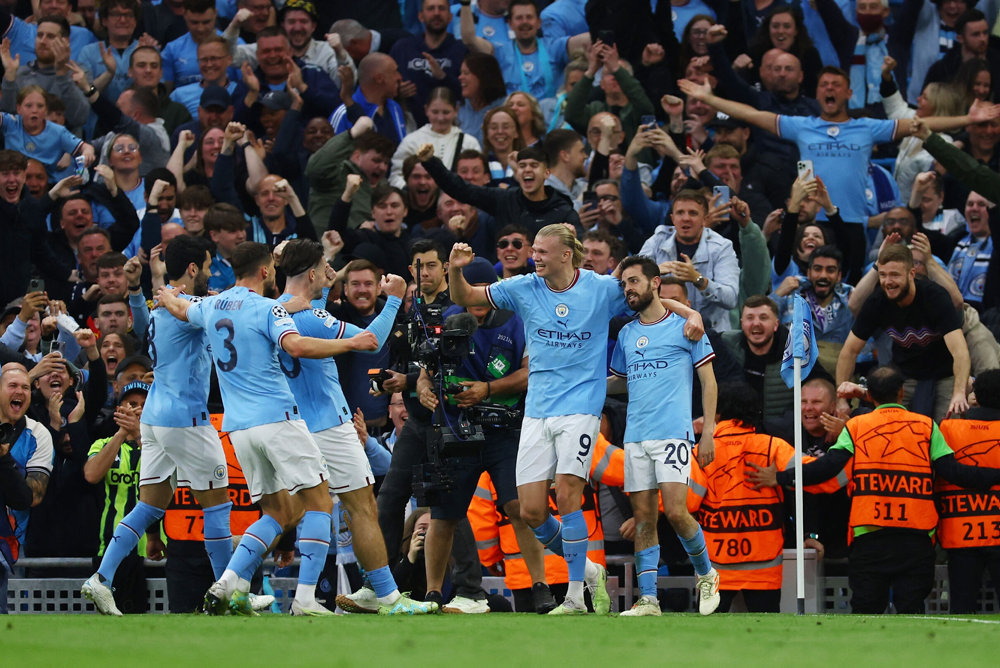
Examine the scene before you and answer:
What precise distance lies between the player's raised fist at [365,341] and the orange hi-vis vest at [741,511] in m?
2.92

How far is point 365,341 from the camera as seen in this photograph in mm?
9938

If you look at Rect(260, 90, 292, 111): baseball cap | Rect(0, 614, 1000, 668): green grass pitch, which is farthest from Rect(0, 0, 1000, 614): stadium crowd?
Rect(0, 614, 1000, 668): green grass pitch

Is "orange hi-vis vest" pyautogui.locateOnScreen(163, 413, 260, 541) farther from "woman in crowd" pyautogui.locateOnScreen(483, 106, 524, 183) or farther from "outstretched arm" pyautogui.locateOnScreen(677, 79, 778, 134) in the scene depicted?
"outstretched arm" pyautogui.locateOnScreen(677, 79, 778, 134)

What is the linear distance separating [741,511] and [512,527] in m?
1.74

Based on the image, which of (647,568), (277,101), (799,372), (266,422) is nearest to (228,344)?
(266,422)

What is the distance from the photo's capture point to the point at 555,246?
426 inches

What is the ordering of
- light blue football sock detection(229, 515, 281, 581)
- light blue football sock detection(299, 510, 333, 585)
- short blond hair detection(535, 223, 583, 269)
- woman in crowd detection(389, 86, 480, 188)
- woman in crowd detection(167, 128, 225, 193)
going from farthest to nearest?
woman in crowd detection(167, 128, 225, 193) < woman in crowd detection(389, 86, 480, 188) < short blond hair detection(535, 223, 583, 269) < light blue football sock detection(299, 510, 333, 585) < light blue football sock detection(229, 515, 281, 581)

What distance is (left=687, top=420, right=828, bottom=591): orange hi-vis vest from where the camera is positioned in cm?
1146

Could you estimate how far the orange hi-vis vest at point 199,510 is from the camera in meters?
12.0

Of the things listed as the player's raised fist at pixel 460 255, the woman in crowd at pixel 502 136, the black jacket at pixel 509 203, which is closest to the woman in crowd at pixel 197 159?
the woman in crowd at pixel 502 136

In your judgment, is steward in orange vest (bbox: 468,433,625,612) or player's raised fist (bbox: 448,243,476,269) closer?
player's raised fist (bbox: 448,243,476,269)

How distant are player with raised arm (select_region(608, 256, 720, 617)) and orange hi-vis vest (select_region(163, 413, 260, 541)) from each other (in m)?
3.21

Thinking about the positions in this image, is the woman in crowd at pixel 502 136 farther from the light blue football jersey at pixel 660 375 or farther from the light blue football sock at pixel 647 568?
the light blue football sock at pixel 647 568

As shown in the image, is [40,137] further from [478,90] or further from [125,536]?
[125,536]
